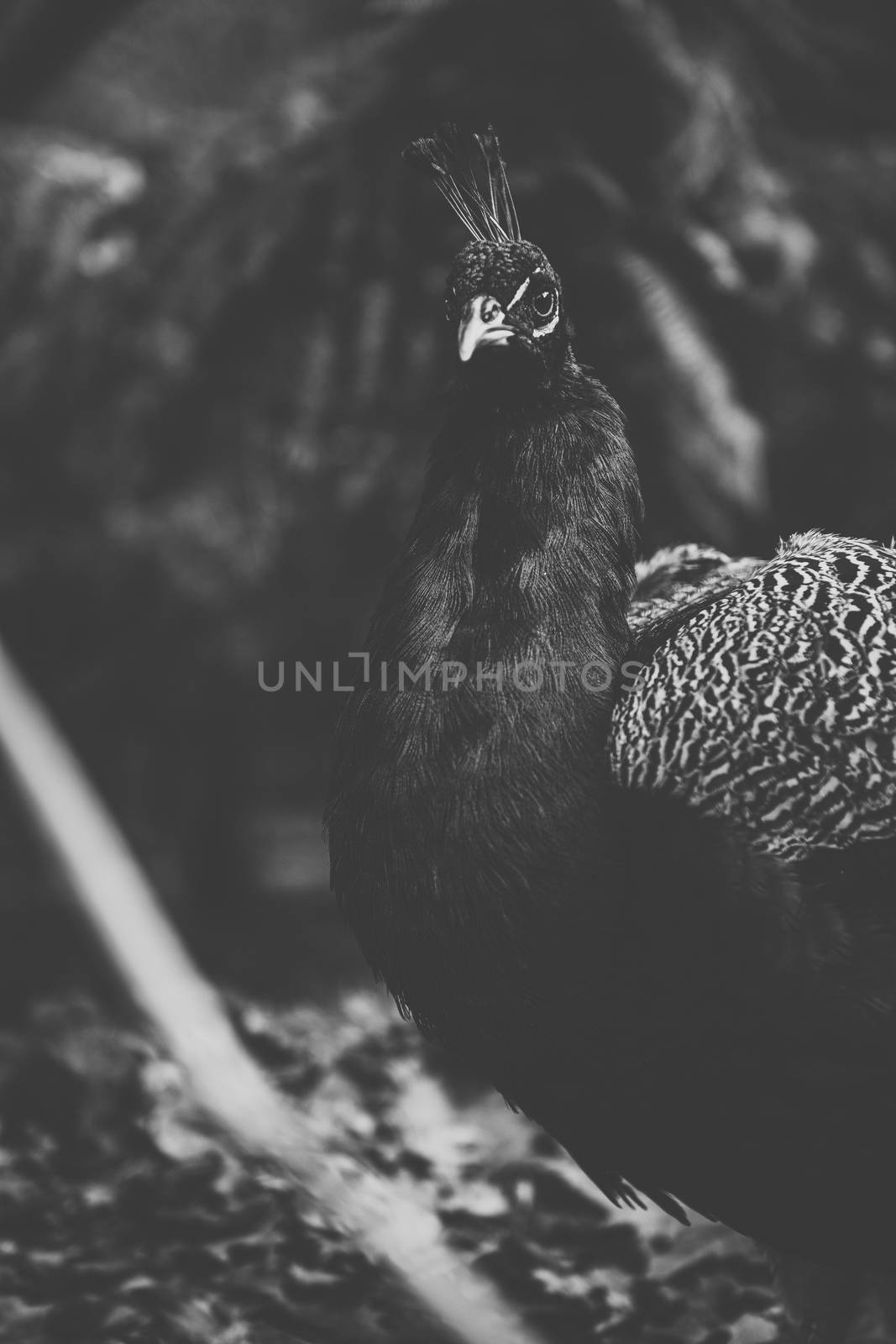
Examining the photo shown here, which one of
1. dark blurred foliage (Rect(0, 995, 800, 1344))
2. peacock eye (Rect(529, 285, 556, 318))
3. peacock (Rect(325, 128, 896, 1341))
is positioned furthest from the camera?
dark blurred foliage (Rect(0, 995, 800, 1344))

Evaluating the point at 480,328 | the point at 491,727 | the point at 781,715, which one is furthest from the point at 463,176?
the point at 781,715

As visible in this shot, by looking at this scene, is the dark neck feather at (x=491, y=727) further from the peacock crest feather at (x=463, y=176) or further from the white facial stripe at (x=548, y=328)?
the peacock crest feather at (x=463, y=176)

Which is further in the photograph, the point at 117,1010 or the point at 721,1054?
the point at 117,1010

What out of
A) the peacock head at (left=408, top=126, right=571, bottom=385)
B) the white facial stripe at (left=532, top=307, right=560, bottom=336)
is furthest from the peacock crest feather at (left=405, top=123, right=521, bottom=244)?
the white facial stripe at (left=532, top=307, right=560, bottom=336)

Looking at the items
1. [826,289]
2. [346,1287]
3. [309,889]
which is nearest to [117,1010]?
[309,889]

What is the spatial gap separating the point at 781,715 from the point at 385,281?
220cm

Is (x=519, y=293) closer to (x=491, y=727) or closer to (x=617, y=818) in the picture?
(x=491, y=727)

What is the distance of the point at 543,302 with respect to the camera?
2.75 m

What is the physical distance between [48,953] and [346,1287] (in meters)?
2.16

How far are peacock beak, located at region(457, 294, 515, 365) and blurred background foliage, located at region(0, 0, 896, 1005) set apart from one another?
1.52 metres

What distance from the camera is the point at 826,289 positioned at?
4402mm

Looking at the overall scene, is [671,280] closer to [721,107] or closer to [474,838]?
[721,107]

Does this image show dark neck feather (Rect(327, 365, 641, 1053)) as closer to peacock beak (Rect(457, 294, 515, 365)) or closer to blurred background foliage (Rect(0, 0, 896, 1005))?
peacock beak (Rect(457, 294, 515, 365))

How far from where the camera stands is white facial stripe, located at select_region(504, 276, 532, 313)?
2.64m
